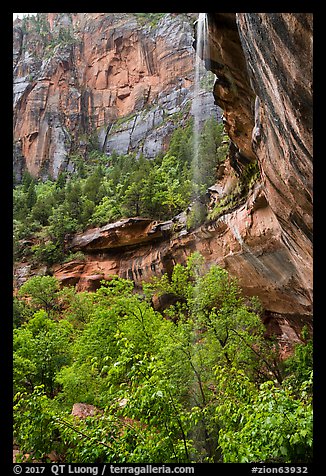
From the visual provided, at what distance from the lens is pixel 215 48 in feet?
29.9

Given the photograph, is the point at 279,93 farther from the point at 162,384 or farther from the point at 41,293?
the point at 41,293

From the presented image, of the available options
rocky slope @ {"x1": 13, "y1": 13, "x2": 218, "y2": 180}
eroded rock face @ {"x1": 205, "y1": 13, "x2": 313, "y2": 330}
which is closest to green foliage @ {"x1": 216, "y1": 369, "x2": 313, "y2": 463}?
eroded rock face @ {"x1": 205, "y1": 13, "x2": 313, "y2": 330}

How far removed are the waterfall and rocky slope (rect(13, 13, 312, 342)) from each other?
674 millimetres

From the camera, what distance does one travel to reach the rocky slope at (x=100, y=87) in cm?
4475

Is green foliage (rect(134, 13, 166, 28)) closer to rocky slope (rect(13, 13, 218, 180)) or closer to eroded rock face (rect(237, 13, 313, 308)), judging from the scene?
rocky slope (rect(13, 13, 218, 180))

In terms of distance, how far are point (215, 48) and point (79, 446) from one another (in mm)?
8413

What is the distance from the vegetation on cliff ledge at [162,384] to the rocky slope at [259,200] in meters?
1.37

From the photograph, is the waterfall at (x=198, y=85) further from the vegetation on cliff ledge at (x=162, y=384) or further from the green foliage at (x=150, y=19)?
the green foliage at (x=150, y=19)

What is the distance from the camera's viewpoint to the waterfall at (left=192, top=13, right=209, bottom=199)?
1001cm

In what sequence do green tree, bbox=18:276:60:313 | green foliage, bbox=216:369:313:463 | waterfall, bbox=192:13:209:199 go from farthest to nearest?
green tree, bbox=18:276:60:313 < waterfall, bbox=192:13:209:199 < green foliage, bbox=216:369:313:463

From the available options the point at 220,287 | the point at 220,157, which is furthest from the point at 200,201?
the point at 220,287

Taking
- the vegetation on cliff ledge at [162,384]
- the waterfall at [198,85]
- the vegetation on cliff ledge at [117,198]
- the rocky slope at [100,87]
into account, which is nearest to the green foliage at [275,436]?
the vegetation on cliff ledge at [162,384]

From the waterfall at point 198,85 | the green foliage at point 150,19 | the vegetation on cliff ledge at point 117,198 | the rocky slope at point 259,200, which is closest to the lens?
the rocky slope at point 259,200
